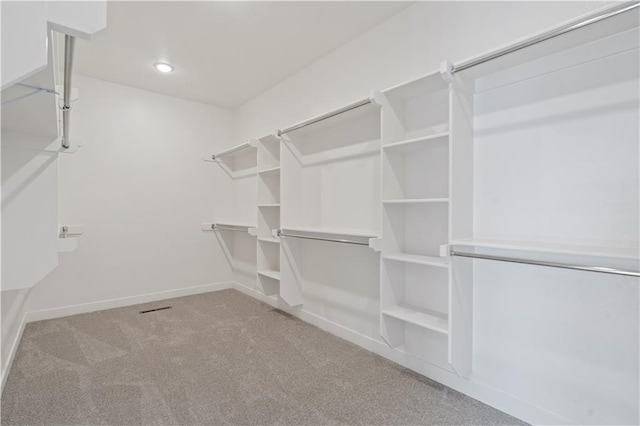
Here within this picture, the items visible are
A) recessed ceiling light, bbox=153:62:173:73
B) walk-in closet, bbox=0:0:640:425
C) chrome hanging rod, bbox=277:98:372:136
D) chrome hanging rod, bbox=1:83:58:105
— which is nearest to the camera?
chrome hanging rod, bbox=1:83:58:105

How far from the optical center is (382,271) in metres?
2.17

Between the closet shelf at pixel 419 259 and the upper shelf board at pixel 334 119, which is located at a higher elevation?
the upper shelf board at pixel 334 119

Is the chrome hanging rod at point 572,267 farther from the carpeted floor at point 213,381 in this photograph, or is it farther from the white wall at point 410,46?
the white wall at point 410,46

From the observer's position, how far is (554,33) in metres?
1.38

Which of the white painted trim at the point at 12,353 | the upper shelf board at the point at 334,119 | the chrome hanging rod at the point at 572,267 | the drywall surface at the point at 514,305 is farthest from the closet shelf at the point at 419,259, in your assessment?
the white painted trim at the point at 12,353

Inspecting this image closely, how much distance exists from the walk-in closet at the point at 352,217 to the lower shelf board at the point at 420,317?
0.02 m

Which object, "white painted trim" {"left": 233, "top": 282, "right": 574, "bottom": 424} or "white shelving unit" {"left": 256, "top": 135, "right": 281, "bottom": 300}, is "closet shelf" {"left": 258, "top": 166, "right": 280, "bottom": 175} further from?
"white painted trim" {"left": 233, "top": 282, "right": 574, "bottom": 424}

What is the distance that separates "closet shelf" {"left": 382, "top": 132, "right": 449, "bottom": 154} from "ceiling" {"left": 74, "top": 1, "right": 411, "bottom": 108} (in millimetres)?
1053

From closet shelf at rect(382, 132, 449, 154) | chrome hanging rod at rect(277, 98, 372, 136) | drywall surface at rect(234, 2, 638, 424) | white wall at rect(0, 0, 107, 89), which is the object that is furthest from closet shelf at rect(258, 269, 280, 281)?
white wall at rect(0, 0, 107, 89)

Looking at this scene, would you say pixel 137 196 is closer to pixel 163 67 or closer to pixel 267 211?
pixel 163 67

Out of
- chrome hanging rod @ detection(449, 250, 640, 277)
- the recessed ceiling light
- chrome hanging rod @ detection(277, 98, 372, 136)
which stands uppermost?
the recessed ceiling light

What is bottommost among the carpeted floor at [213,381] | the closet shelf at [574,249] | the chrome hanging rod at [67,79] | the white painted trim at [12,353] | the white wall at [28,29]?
the carpeted floor at [213,381]

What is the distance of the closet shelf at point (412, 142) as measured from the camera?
183cm

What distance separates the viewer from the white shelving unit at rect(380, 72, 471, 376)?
208cm
